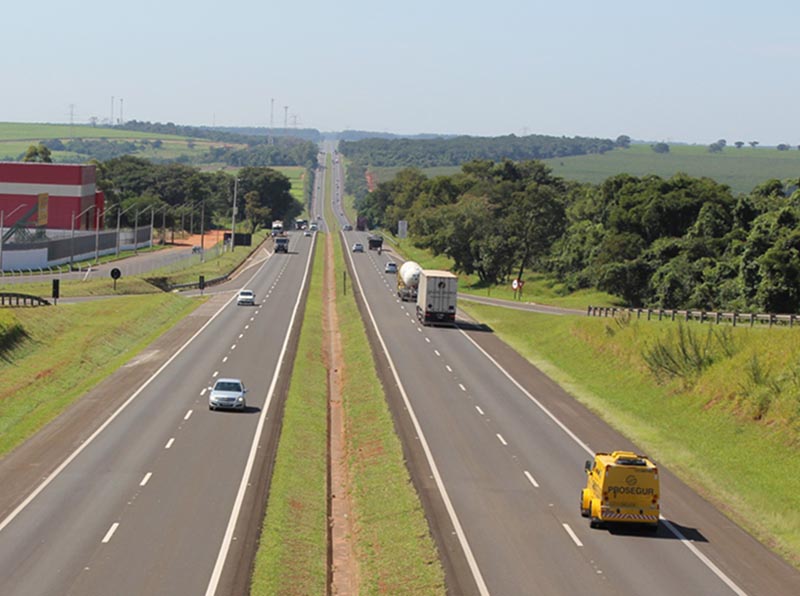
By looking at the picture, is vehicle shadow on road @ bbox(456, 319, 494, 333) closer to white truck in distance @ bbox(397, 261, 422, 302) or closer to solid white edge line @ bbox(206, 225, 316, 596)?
white truck in distance @ bbox(397, 261, 422, 302)

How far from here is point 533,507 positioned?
3588 cm

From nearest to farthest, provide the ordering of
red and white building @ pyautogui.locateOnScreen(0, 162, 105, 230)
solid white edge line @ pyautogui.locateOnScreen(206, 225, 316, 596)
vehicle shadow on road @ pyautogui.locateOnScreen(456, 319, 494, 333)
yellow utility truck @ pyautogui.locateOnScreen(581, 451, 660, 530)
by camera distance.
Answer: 1. solid white edge line @ pyautogui.locateOnScreen(206, 225, 316, 596)
2. yellow utility truck @ pyautogui.locateOnScreen(581, 451, 660, 530)
3. vehicle shadow on road @ pyautogui.locateOnScreen(456, 319, 494, 333)
4. red and white building @ pyautogui.locateOnScreen(0, 162, 105, 230)

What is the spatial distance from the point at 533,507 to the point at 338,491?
27.0ft

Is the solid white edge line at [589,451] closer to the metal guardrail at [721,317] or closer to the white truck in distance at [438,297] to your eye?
the white truck in distance at [438,297]

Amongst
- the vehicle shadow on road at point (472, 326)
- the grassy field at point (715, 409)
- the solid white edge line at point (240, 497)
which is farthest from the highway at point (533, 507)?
the vehicle shadow on road at point (472, 326)

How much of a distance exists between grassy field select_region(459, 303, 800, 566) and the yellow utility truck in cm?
383

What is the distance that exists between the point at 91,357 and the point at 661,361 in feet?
106

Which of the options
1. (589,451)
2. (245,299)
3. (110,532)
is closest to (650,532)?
(589,451)

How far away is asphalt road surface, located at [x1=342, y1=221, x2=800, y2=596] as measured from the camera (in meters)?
29.0

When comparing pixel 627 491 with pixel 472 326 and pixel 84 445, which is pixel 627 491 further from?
pixel 472 326

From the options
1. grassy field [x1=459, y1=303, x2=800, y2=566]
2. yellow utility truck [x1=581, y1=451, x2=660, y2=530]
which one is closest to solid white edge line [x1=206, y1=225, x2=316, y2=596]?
yellow utility truck [x1=581, y1=451, x2=660, y2=530]

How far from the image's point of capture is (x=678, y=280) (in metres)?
97.5

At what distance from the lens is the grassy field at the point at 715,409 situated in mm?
38312

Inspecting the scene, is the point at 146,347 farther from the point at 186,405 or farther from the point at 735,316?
the point at 735,316
